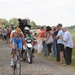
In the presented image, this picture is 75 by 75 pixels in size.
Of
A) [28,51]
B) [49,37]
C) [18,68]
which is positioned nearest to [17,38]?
[18,68]

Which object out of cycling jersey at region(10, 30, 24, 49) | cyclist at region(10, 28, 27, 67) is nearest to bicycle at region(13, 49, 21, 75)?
cyclist at region(10, 28, 27, 67)

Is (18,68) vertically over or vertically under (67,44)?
under

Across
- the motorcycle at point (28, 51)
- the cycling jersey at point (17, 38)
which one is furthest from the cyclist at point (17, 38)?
the motorcycle at point (28, 51)

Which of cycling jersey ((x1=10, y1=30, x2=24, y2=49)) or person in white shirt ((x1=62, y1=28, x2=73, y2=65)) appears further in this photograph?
person in white shirt ((x1=62, y1=28, x2=73, y2=65))

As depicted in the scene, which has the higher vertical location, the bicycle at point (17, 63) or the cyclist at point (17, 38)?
the cyclist at point (17, 38)

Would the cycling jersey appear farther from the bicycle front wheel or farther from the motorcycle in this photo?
the motorcycle

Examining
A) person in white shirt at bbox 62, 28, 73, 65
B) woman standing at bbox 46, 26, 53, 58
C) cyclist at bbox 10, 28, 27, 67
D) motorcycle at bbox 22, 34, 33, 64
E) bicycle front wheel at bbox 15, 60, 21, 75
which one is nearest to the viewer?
bicycle front wheel at bbox 15, 60, 21, 75

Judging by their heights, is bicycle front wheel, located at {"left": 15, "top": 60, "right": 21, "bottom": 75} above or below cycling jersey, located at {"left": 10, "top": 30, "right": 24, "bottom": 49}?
below

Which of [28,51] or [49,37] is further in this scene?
[49,37]

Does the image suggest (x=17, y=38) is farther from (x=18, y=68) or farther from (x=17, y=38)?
(x=18, y=68)

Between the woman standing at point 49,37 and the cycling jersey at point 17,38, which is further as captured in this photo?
the woman standing at point 49,37

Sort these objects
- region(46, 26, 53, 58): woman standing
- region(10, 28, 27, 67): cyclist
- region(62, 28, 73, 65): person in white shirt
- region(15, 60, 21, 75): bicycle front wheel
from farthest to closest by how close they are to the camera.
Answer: region(46, 26, 53, 58): woman standing
region(62, 28, 73, 65): person in white shirt
region(10, 28, 27, 67): cyclist
region(15, 60, 21, 75): bicycle front wheel

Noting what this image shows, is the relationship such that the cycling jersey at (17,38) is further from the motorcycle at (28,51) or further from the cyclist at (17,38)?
the motorcycle at (28,51)

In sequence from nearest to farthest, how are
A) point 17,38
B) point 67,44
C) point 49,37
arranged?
point 17,38
point 67,44
point 49,37
